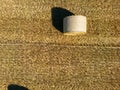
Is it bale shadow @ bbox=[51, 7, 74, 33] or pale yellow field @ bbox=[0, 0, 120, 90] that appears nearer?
pale yellow field @ bbox=[0, 0, 120, 90]

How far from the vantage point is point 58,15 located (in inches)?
183

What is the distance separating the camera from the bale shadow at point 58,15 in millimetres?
4609

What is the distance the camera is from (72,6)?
15.3 ft

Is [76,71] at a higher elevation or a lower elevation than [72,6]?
Answer: lower

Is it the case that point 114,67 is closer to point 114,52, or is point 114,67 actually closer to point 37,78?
point 114,52

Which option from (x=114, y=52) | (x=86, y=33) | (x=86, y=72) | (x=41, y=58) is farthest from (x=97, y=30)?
(x=41, y=58)

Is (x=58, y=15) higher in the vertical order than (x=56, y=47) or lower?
higher

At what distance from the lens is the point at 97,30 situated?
4.60 metres

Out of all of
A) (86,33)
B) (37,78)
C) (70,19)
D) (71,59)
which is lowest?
(37,78)

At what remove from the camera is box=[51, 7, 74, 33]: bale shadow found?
461 centimetres

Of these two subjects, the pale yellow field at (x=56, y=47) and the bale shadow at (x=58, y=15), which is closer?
the pale yellow field at (x=56, y=47)

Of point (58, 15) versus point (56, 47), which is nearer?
point (56, 47)

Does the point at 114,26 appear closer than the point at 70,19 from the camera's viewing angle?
No

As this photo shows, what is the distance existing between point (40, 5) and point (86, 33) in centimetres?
107
